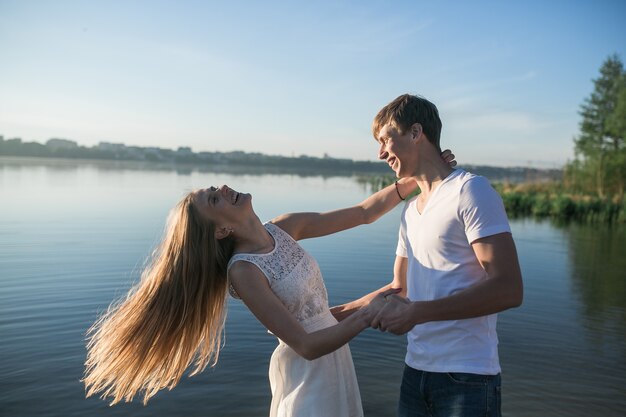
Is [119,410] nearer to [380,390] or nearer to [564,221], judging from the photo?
[380,390]

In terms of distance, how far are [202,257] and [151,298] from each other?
1.10 feet

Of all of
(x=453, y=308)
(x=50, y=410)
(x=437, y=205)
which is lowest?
(x=50, y=410)

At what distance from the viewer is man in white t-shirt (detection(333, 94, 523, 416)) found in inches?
81.8

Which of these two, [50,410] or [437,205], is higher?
[437,205]

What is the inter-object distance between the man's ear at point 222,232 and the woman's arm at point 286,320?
0.20 meters

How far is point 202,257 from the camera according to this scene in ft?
8.83

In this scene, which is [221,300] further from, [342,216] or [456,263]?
[456,263]

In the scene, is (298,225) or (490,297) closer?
(490,297)

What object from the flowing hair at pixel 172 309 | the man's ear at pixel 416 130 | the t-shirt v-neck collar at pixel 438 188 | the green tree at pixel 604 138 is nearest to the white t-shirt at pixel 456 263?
the t-shirt v-neck collar at pixel 438 188

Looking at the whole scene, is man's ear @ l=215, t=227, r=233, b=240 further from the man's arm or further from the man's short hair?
the man's arm

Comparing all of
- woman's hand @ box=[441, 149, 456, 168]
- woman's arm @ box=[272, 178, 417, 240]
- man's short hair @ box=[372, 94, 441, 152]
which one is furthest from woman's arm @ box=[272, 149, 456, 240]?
man's short hair @ box=[372, 94, 441, 152]

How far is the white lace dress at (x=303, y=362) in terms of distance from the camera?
2615 mm

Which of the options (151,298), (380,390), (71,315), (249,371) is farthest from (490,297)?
(71,315)

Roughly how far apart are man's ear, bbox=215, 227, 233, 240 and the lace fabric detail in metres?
0.14
